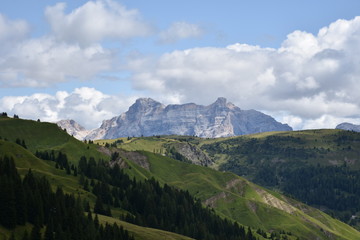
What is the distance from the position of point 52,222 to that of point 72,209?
1728cm

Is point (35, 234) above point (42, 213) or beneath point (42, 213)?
beneath

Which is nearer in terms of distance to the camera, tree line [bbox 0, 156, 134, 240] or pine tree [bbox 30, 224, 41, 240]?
pine tree [bbox 30, 224, 41, 240]

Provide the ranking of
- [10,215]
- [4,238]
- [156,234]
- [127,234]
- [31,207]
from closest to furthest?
[4,238] → [10,215] → [31,207] → [127,234] → [156,234]

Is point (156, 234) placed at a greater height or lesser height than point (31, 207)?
lesser

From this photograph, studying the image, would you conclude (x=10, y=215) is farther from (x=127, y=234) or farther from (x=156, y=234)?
(x=156, y=234)

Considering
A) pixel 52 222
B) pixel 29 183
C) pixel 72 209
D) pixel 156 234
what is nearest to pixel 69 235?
pixel 52 222

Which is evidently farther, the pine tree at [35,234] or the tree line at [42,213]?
the tree line at [42,213]

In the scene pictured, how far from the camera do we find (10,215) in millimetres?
139375

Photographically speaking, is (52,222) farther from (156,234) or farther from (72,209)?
(156,234)

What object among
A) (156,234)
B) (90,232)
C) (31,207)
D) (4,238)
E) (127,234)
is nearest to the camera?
(4,238)

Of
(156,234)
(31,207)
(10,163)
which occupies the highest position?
(10,163)

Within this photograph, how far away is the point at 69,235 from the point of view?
147 metres

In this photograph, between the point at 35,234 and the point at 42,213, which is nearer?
the point at 35,234

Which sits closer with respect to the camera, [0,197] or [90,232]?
[0,197]
